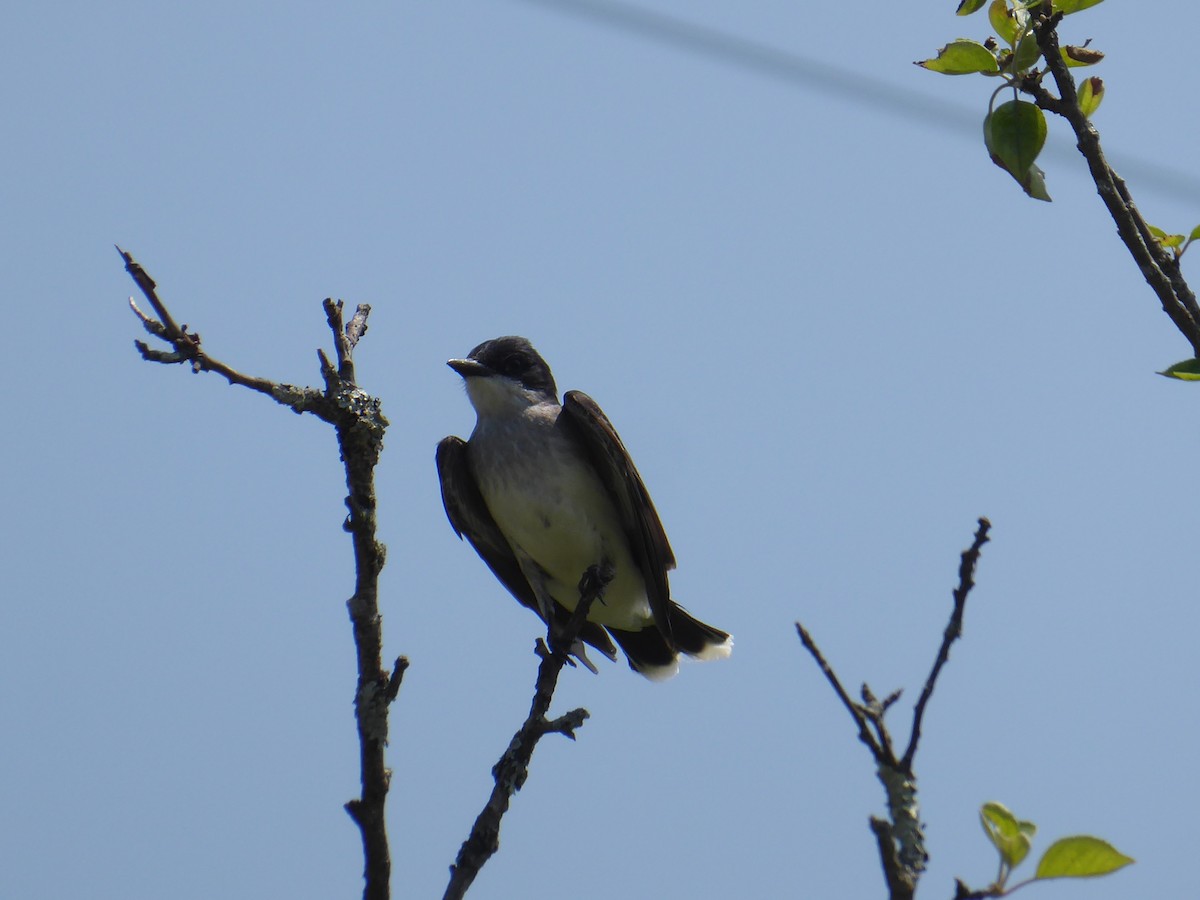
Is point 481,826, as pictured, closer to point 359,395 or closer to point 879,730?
point 359,395

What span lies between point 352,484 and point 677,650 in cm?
452

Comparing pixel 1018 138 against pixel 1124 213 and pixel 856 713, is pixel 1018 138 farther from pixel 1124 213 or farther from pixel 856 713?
pixel 856 713

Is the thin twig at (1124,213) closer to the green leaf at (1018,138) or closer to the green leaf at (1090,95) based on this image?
the green leaf at (1018,138)

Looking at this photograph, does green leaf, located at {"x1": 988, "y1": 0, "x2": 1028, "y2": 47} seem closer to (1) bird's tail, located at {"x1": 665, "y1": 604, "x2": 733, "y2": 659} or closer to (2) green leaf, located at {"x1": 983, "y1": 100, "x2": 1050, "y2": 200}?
(2) green leaf, located at {"x1": 983, "y1": 100, "x2": 1050, "y2": 200}

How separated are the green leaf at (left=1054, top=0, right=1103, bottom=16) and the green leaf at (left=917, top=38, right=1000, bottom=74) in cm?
19

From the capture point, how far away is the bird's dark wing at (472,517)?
7.48 m

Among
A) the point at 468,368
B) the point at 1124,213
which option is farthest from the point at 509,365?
the point at 1124,213

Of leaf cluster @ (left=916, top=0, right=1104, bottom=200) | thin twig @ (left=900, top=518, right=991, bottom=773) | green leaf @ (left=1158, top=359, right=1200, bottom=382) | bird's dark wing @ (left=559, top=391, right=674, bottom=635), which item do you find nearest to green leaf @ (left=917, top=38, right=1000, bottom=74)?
leaf cluster @ (left=916, top=0, right=1104, bottom=200)

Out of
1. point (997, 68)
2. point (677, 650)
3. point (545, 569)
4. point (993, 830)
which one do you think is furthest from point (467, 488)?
point (993, 830)

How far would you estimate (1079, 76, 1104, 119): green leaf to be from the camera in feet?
10.9

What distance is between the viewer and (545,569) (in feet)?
24.1

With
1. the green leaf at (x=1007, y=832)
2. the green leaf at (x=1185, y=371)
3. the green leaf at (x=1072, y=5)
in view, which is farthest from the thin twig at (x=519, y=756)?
the green leaf at (x=1072, y=5)

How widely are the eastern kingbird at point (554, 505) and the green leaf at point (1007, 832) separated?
4.37 meters

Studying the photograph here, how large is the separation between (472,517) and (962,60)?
476cm
